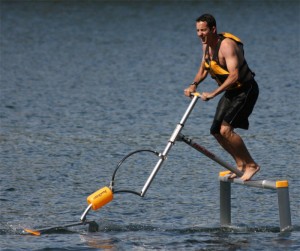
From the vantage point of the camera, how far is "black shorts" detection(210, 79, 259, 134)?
12.4 m

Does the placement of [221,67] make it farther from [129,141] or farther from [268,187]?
[129,141]

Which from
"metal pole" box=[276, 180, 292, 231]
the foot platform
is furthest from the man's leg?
"metal pole" box=[276, 180, 292, 231]

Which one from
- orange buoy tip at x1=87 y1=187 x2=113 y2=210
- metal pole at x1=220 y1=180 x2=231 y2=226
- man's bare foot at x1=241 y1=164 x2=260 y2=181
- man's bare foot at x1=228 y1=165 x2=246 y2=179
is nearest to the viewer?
orange buoy tip at x1=87 y1=187 x2=113 y2=210

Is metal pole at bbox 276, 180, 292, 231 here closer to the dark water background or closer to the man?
the dark water background

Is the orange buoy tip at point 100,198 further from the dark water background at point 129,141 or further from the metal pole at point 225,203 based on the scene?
the metal pole at point 225,203

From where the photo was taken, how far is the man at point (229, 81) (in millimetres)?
12172

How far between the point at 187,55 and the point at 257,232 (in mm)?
25744

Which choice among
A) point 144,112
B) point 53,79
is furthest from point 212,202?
point 53,79

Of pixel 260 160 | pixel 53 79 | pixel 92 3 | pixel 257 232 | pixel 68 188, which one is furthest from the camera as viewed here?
pixel 92 3

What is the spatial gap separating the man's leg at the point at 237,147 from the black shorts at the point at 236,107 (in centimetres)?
6

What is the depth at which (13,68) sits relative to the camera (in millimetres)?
33844

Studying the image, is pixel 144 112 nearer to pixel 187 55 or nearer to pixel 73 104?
pixel 73 104

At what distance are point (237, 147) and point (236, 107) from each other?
43cm

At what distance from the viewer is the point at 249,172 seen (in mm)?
12578
